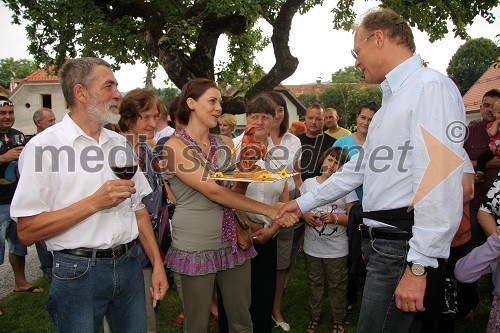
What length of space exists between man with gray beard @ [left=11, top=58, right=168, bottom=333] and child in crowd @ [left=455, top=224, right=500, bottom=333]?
2541 millimetres

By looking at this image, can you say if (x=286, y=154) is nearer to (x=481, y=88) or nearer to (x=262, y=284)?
(x=262, y=284)

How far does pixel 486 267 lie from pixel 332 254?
175 cm

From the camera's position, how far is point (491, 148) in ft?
17.6

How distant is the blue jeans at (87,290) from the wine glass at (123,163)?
15.7 inches

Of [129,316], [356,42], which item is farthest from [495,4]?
[129,316]

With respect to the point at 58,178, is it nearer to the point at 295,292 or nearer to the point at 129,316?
the point at 129,316

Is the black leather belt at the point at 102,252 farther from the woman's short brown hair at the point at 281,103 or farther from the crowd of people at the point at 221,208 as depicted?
the woman's short brown hair at the point at 281,103

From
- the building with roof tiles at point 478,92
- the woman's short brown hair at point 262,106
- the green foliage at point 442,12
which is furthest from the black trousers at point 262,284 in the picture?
the building with roof tiles at point 478,92

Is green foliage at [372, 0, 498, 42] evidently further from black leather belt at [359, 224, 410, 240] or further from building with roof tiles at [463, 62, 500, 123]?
building with roof tiles at [463, 62, 500, 123]

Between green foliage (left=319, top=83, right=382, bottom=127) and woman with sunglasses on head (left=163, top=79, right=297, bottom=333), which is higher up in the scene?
green foliage (left=319, top=83, right=382, bottom=127)

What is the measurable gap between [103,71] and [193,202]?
120 centimetres

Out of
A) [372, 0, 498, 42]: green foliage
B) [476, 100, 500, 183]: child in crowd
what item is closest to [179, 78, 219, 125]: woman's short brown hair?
[476, 100, 500, 183]: child in crowd

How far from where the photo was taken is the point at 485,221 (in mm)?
3797

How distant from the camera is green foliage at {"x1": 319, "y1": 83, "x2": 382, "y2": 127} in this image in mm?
61562
